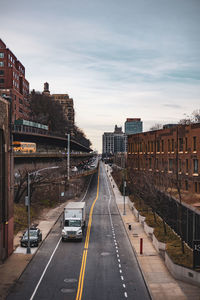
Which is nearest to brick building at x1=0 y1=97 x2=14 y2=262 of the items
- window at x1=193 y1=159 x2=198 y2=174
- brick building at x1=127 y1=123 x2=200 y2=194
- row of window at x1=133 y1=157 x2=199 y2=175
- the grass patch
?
the grass patch

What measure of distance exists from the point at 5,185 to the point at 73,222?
11.1 metres

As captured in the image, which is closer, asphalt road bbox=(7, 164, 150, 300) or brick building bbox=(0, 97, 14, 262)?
asphalt road bbox=(7, 164, 150, 300)

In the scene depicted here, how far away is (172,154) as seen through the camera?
50.2 metres

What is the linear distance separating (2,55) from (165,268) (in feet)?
324

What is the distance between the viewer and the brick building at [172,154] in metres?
43.8

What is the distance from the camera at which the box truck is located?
36.8 meters

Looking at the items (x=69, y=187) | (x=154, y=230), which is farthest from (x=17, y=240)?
(x=69, y=187)

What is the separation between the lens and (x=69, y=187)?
7875 centimetres

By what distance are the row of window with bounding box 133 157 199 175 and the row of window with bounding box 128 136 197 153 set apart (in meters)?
1.69

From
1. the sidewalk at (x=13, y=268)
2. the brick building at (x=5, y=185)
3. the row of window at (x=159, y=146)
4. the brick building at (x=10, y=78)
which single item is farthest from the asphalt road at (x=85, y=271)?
the brick building at (x=10, y=78)

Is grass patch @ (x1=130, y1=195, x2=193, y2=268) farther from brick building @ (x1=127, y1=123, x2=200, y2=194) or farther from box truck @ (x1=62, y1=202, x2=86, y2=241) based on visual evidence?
box truck @ (x1=62, y1=202, x2=86, y2=241)

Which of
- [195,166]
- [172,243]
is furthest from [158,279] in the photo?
[195,166]

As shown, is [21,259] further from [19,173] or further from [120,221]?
[19,173]

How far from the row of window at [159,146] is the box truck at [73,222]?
17.0 metres
